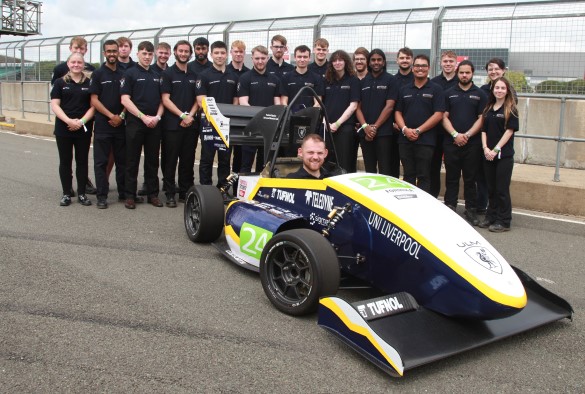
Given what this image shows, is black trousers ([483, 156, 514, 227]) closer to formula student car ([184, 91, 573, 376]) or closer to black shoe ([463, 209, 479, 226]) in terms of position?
black shoe ([463, 209, 479, 226])

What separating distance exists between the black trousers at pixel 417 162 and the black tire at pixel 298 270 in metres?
3.38

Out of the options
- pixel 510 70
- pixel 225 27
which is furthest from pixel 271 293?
pixel 225 27

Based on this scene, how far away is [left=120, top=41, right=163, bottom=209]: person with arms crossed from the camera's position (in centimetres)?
724

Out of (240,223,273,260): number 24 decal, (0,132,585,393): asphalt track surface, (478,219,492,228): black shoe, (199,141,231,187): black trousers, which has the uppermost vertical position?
(199,141,231,187): black trousers

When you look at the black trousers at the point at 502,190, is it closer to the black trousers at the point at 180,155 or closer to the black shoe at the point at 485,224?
the black shoe at the point at 485,224

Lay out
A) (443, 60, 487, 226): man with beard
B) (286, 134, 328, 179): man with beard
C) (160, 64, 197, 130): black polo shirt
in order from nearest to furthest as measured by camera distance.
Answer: (286, 134, 328, 179): man with beard, (443, 60, 487, 226): man with beard, (160, 64, 197, 130): black polo shirt

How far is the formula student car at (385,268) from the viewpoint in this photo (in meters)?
3.47

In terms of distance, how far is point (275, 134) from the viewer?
5.39m

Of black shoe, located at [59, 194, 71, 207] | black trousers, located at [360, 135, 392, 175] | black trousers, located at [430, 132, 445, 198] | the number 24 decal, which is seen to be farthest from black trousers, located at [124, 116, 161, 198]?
black trousers, located at [430, 132, 445, 198]

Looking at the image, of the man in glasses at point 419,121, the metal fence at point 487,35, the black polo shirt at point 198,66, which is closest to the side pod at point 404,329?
the man in glasses at point 419,121

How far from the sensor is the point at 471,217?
7.14 meters

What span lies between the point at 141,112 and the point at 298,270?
409 centimetres

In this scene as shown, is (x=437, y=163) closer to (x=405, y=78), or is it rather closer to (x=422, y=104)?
(x=422, y=104)

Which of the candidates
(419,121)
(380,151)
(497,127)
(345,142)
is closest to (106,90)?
(345,142)
